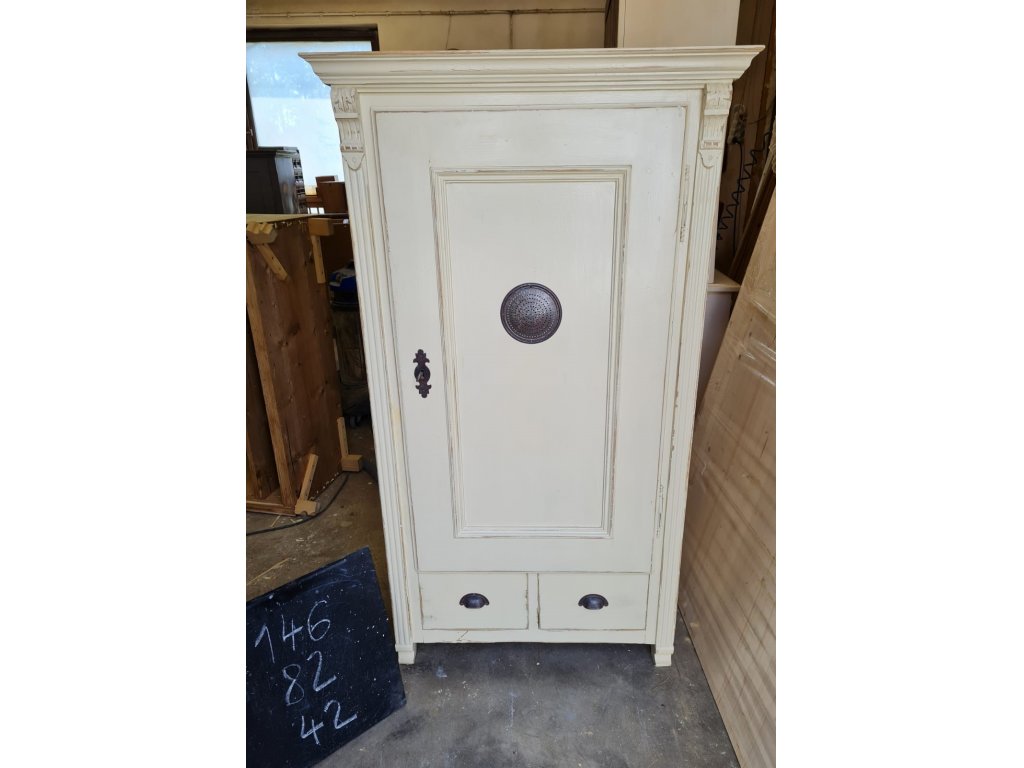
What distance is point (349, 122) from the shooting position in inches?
44.4

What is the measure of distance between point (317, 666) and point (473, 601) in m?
0.45

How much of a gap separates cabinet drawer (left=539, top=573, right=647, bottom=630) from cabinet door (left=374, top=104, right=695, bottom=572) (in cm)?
6

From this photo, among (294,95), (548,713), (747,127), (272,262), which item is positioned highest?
(294,95)

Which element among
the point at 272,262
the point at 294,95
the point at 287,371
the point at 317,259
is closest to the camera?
the point at 272,262

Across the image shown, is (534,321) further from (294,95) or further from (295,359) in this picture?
(294,95)

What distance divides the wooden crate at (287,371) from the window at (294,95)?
5.60ft

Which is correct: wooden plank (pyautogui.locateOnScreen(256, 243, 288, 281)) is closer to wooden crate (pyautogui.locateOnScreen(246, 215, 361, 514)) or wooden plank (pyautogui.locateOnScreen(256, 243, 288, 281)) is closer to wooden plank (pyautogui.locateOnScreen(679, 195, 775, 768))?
wooden crate (pyautogui.locateOnScreen(246, 215, 361, 514))

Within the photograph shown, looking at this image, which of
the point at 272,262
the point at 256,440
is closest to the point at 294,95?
the point at 272,262

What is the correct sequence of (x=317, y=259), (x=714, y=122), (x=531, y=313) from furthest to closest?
(x=317, y=259) < (x=531, y=313) < (x=714, y=122)

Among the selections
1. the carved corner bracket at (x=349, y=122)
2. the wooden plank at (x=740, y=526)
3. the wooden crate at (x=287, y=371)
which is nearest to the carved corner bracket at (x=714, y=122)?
the wooden plank at (x=740, y=526)

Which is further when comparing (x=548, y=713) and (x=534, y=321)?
(x=548, y=713)

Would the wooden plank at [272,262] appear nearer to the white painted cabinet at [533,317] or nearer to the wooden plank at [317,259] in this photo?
the wooden plank at [317,259]

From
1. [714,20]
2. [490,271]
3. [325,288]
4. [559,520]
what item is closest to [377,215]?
[490,271]

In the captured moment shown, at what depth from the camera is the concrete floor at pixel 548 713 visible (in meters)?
1.40
